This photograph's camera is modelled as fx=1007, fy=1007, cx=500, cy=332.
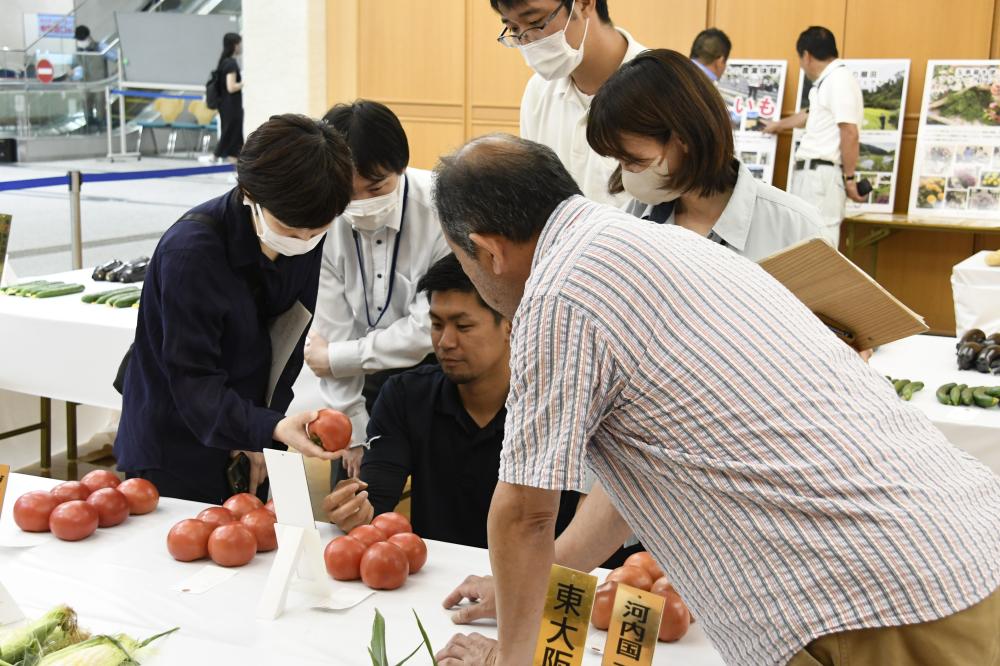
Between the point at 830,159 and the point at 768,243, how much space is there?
4.62 m

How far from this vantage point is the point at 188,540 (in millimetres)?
1896

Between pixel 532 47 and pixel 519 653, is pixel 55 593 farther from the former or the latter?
pixel 532 47

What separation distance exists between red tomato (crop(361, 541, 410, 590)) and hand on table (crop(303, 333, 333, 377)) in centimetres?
114

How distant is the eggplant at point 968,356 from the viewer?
11.1 feet

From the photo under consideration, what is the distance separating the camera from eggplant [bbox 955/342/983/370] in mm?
3387

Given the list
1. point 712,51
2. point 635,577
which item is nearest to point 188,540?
point 635,577

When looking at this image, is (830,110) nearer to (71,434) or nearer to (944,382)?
(944,382)

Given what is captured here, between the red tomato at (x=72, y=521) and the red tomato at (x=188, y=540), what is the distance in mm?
183

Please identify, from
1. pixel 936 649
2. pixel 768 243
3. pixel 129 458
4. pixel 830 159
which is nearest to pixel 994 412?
pixel 768 243

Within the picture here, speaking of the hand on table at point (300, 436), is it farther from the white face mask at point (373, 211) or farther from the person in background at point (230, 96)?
the person in background at point (230, 96)

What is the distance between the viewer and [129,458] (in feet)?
Answer: 7.52

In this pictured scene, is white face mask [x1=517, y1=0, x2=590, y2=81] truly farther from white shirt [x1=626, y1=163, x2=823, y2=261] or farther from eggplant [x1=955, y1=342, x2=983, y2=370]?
eggplant [x1=955, y1=342, x2=983, y2=370]

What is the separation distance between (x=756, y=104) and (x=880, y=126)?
85 cm

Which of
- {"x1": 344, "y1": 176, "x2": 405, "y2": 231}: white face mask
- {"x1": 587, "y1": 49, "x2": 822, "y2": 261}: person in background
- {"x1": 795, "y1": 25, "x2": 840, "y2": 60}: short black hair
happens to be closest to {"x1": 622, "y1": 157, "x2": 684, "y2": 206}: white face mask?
{"x1": 587, "y1": 49, "x2": 822, "y2": 261}: person in background
